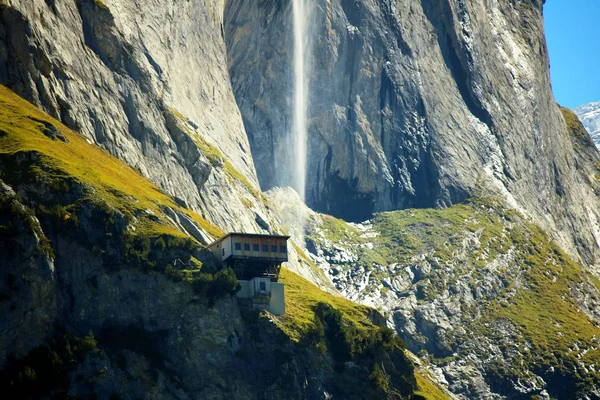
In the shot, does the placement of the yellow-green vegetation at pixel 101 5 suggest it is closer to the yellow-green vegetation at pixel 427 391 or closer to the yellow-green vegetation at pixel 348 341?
the yellow-green vegetation at pixel 348 341

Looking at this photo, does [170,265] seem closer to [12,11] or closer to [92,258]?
[92,258]

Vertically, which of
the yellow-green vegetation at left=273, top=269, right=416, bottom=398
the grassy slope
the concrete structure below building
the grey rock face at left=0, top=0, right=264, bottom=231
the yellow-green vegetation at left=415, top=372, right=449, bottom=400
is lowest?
the yellow-green vegetation at left=415, top=372, right=449, bottom=400

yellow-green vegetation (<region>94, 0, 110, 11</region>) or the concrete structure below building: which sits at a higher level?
yellow-green vegetation (<region>94, 0, 110, 11</region>)

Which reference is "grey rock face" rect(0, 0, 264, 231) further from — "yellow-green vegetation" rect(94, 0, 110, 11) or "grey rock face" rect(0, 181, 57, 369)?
"grey rock face" rect(0, 181, 57, 369)

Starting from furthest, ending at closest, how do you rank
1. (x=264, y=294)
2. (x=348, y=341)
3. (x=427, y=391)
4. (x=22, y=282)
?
(x=427, y=391), (x=348, y=341), (x=264, y=294), (x=22, y=282)

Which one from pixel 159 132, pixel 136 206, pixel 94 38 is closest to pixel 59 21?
pixel 94 38

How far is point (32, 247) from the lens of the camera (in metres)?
140

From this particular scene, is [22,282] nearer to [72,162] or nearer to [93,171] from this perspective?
[72,162]

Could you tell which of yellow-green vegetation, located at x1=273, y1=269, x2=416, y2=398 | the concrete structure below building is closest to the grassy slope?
yellow-green vegetation, located at x1=273, y1=269, x2=416, y2=398

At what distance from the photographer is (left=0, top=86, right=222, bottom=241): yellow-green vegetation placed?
15450 centimetres

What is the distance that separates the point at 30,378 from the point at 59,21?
72.0 m

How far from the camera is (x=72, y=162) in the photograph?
161 metres

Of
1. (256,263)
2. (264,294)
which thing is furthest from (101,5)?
(264,294)

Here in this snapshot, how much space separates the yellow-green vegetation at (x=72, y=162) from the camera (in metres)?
154
